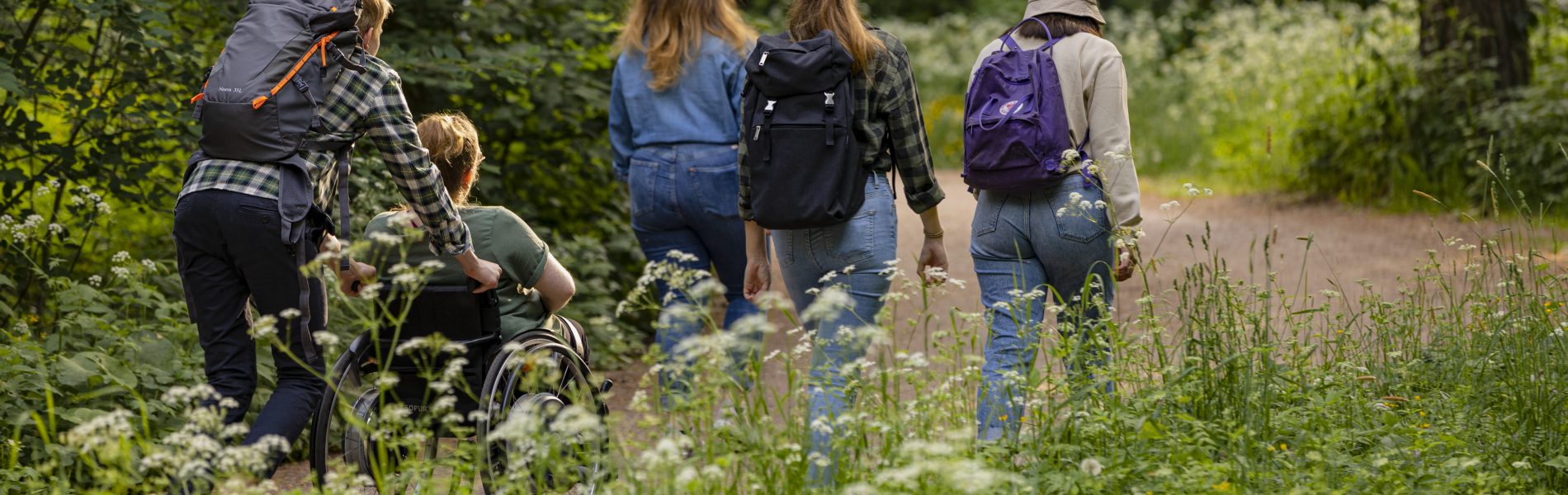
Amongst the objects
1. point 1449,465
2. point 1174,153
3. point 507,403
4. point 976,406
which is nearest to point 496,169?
point 507,403

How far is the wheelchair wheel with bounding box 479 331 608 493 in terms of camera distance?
2.69 meters

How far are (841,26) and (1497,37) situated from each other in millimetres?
7957

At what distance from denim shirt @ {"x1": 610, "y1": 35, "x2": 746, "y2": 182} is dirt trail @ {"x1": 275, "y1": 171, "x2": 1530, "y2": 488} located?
3.96ft

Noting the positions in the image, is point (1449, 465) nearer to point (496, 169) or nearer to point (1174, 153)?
point (496, 169)

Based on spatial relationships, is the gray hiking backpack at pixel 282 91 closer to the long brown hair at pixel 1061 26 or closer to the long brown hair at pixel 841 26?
the long brown hair at pixel 841 26

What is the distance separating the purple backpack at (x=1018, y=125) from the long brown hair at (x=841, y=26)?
33 cm

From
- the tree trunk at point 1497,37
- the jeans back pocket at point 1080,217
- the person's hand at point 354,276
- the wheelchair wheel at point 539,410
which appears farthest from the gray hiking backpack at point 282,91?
the tree trunk at point 1497,37

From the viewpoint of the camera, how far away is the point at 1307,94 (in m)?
12.5

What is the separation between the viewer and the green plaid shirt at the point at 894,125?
3.86 m

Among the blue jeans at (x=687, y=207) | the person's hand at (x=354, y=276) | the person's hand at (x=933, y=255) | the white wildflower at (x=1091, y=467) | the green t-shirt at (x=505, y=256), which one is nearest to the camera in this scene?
the white wildflower at (x=1091, y=467)

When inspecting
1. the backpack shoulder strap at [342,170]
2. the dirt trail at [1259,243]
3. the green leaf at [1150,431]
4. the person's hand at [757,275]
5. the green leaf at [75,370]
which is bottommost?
the dirt trail at [1259,243]

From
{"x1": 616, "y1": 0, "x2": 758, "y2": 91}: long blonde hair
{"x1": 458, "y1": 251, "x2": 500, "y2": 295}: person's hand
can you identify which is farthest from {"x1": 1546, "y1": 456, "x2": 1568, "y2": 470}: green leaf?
{"x1": 616, "y1": 0, "x2": 758, "y2": 91}: long blonde hair

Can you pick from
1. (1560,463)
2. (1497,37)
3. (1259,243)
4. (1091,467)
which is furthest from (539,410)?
(1497,37)

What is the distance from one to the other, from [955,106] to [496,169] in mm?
12032
